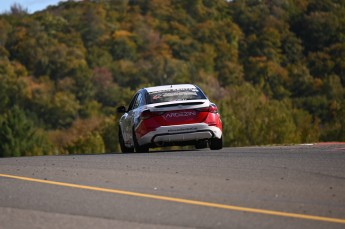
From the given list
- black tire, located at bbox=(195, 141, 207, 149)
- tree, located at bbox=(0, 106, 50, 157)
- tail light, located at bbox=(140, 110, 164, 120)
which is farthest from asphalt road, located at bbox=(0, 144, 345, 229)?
tree, located at bbox=(0, 106, 50, 157)

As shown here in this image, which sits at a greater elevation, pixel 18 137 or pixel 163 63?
pixel 163 63

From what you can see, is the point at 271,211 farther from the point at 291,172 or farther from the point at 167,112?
the point at 167,112

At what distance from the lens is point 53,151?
465ft

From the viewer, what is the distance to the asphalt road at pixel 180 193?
444 inches

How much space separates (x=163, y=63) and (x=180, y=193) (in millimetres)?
158098

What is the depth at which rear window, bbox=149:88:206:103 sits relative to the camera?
78.4 ft

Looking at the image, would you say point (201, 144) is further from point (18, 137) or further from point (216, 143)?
point (18, 137)

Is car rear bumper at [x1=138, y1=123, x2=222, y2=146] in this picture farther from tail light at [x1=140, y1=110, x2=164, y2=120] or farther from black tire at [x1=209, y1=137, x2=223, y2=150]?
black tire at [x1=209, y1=137, x2=223, y2=150]

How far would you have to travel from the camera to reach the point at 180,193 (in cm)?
1351

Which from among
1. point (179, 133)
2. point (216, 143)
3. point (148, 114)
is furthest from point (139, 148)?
point (216, 143)

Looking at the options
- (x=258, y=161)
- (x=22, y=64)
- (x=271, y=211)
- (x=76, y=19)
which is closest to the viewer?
(x=271, y=211)

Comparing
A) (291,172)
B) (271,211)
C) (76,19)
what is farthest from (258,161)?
(76,19)

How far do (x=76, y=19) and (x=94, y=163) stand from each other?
561ft

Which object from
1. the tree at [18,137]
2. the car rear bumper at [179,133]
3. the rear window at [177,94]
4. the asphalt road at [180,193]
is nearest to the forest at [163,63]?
the tree at [18,137]
